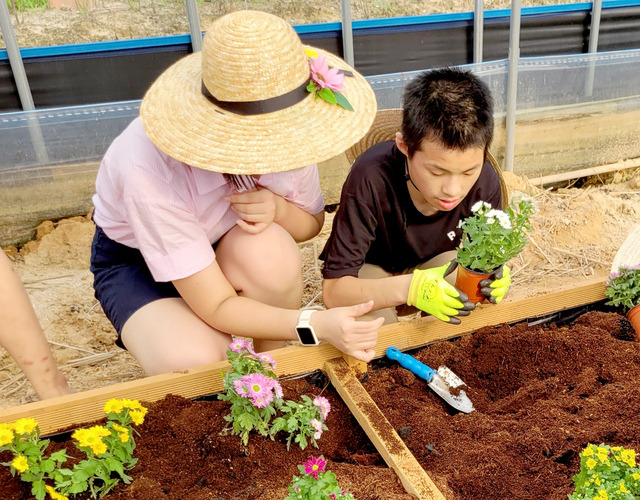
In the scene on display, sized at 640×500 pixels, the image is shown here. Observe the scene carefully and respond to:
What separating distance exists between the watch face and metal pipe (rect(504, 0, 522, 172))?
2647mm

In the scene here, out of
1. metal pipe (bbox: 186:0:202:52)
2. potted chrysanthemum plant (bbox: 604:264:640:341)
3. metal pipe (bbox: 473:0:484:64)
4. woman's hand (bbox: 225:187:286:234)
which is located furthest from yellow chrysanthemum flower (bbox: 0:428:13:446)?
metal pipe (bbox: 473:0:484:64)

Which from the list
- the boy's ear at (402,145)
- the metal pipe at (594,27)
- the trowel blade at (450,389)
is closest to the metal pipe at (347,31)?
the metal pipe at (594,27)

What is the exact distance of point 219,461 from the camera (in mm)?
1320

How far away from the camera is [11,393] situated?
2238 millimetres

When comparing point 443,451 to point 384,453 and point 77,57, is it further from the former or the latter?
point 77,57

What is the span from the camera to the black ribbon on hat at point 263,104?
1.37m

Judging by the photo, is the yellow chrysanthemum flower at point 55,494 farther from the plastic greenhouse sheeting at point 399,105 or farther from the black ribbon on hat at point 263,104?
the plastic greenhouse sheeting at point 399,105

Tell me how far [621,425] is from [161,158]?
131 centimetres

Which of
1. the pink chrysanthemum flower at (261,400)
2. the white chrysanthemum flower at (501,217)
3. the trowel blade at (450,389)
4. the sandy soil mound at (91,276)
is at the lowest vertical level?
the sandy soil mound at (91,276)

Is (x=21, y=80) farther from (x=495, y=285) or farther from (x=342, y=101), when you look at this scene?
(x=495, y=285)

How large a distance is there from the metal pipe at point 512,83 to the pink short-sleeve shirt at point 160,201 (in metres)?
2.40

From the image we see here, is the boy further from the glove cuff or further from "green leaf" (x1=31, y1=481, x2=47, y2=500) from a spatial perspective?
"green leaf" (x1=31, y1=481, x2=47, y2=500)

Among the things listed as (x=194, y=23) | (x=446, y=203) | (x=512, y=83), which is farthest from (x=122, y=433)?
(x=512, y=83)

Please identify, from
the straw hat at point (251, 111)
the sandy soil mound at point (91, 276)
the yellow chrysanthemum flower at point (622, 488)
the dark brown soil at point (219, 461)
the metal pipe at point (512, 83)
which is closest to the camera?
the yellow chrysanthemum flower at point (622, 488)
